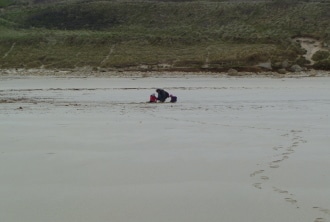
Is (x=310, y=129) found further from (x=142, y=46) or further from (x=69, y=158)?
(x=142, y=46)

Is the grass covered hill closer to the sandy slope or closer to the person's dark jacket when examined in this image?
the person's dark jacket

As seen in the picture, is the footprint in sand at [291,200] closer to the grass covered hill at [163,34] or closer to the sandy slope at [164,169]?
the sandy slope at [164,169]

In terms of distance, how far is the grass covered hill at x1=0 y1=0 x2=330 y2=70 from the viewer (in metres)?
29.5

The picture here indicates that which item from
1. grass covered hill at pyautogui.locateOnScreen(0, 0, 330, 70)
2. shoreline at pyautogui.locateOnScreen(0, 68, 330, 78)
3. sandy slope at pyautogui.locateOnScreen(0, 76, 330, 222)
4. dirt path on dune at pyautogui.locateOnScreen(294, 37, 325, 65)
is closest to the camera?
sandy slope at pyautogui.locateOnScreen(0, 76, 330, 222)

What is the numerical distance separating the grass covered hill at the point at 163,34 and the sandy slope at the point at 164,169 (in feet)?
65.8

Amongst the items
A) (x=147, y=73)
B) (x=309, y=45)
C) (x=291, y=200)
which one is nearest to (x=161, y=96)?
(x=291, y=200)

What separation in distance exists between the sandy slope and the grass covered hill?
2005cm

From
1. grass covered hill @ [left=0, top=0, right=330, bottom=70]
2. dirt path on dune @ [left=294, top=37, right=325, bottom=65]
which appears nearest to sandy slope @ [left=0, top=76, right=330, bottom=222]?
grass covered hill @ [left=0, top=0, right=330, bottom=70]

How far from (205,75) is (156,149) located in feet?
63.3

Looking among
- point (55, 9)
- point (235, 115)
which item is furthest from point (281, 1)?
point (235, 115)

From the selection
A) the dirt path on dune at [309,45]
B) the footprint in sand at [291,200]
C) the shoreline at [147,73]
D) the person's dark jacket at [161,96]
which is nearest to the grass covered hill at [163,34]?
the dirt path on dune at [309,45]

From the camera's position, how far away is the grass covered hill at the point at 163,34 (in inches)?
1163

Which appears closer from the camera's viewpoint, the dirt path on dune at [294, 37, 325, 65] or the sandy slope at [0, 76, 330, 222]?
the sandy slope at [0, 76, 330, 222]

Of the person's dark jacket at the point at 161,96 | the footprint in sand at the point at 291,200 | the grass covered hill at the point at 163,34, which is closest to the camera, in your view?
the footprint in sand at the point at 291,200
